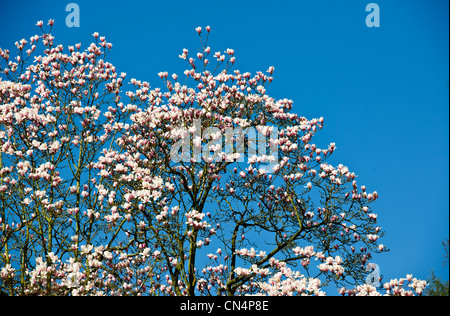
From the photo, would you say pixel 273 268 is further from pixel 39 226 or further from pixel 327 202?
pixel 39 226

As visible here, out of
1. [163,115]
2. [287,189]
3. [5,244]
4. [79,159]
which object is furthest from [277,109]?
[5,244]

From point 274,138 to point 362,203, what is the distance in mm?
2432

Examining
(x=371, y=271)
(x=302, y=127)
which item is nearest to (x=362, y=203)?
(x=371, y=271)

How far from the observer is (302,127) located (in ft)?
33.8

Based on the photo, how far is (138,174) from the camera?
8.88 metres

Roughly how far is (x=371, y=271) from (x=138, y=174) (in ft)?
17.8
